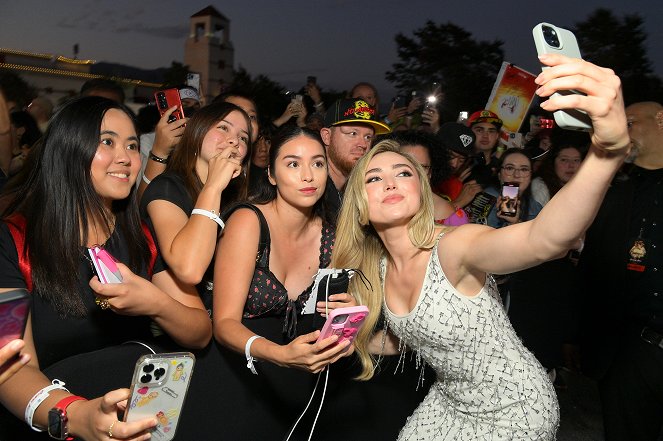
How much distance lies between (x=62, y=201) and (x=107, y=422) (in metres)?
1.07

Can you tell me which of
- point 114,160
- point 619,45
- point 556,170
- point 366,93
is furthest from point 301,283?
point 619,45

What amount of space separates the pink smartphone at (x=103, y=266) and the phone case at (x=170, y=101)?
2.28m

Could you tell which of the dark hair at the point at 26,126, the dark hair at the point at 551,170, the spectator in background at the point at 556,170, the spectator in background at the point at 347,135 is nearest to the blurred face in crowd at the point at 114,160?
the spectator in background at the point at 347,135

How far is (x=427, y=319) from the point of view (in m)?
2.39

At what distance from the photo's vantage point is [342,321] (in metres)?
2.13

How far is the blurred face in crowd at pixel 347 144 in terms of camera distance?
183 inches

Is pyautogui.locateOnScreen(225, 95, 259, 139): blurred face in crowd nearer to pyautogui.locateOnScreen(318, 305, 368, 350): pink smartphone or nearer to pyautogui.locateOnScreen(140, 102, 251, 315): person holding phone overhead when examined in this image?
pyautogui.locateOnScreen(140, 102, 251, 315): person holding phone overhead

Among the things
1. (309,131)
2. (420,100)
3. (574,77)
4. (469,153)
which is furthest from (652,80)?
(574,77)

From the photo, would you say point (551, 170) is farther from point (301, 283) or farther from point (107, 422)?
point (107, 422)

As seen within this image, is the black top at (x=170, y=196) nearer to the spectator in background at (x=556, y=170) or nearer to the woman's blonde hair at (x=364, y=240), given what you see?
the woman's blonde hair at (x=364, y=240)

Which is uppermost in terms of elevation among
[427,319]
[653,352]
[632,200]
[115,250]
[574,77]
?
[574,77]

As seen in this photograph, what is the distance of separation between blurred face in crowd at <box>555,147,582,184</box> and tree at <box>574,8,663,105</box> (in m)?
8.91

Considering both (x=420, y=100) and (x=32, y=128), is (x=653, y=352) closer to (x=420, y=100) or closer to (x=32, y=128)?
(x=420, y=100)

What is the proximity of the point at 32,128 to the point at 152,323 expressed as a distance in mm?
4459
